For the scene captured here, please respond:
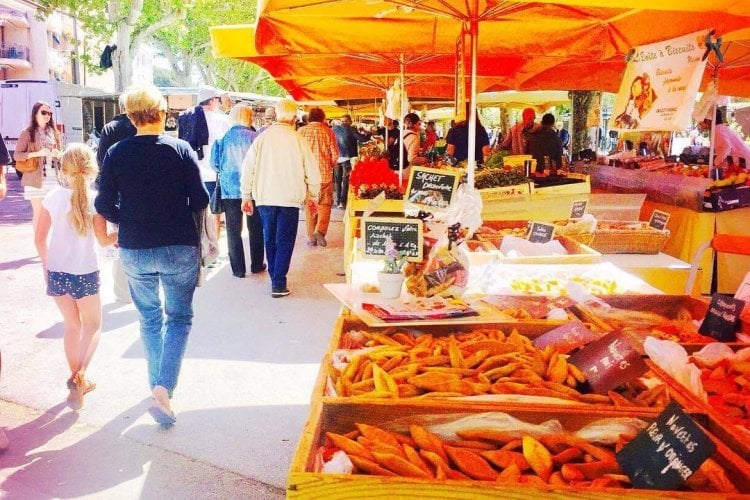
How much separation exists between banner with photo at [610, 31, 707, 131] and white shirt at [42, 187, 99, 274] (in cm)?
366

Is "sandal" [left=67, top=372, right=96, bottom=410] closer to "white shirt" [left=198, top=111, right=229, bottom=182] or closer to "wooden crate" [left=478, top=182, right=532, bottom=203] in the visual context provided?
"wooden crate" [left=478, top=182, right=532, bottom=203]

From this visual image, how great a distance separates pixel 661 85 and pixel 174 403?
12.5 ft

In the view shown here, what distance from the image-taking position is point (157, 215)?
3.94 metres

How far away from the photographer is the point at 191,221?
4.07m

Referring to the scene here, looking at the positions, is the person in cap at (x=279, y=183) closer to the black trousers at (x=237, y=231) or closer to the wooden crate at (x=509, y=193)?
the black trousers at (x=237, y=231)

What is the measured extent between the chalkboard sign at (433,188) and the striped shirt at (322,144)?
5930 millimetres

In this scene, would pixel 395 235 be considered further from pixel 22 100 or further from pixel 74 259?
pixel 22 100

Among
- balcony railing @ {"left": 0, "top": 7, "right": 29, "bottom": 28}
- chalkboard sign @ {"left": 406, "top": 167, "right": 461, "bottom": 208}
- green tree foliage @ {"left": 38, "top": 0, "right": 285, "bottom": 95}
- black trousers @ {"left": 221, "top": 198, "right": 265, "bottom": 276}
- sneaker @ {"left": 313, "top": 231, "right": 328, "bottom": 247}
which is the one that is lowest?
sneaker @ {"left": 313, "top": 231, "right": 328, "bottom": 247}

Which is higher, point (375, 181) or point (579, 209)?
point (375, 181)

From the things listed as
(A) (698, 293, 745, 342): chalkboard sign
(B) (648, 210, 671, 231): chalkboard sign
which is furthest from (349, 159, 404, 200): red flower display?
(A) (698, 293, 745, 342): chalkboard sign

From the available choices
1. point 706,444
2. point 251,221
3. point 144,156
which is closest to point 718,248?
point 706,444

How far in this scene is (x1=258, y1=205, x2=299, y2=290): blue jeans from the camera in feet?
23.4

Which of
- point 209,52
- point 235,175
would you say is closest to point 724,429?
point 235,175

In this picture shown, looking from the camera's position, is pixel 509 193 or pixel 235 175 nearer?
pixel 509 193
